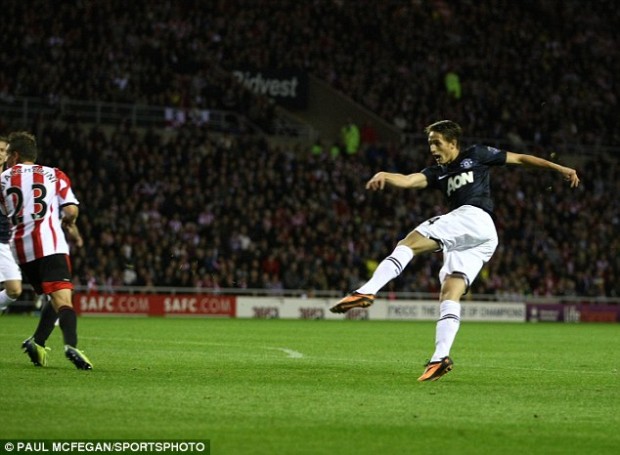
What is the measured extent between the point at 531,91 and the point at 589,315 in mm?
11180

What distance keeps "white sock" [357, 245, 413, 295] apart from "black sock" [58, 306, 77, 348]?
10.1 feet

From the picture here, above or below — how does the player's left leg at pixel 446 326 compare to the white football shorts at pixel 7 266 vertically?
below

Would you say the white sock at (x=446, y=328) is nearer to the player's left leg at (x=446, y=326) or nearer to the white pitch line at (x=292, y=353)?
the player's left leg at (x=446, y=326)

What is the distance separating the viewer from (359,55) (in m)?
44.0

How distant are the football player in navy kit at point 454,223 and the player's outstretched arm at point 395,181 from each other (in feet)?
0.04

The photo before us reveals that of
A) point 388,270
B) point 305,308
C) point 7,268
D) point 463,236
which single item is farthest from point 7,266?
point 305,308

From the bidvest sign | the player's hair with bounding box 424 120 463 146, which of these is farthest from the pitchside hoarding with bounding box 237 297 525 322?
the player's hair with bounding box 424 120 463 146

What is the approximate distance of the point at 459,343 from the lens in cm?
2050

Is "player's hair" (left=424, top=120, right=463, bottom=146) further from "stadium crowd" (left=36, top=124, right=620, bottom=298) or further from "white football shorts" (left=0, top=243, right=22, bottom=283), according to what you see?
"stadium crowd" (left=36, top=124, right=620, bottom=298)

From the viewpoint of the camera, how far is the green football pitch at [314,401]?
699cm

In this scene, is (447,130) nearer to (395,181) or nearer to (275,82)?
(395,181)

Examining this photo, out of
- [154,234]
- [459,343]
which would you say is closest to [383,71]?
[154,234]

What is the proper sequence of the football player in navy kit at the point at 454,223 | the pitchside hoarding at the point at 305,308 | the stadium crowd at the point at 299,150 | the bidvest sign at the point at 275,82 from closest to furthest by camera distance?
the football player in navy kit at the point at 454,223 → the pitchside hoarding at the point at 305,308 → the stadium crowd at the point at 299,150 → the bidvest sign at the point at 275,82

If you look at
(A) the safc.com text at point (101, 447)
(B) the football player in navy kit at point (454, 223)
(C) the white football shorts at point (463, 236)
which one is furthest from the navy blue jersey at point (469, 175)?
(A) the safc.com text at point (101, 447)
